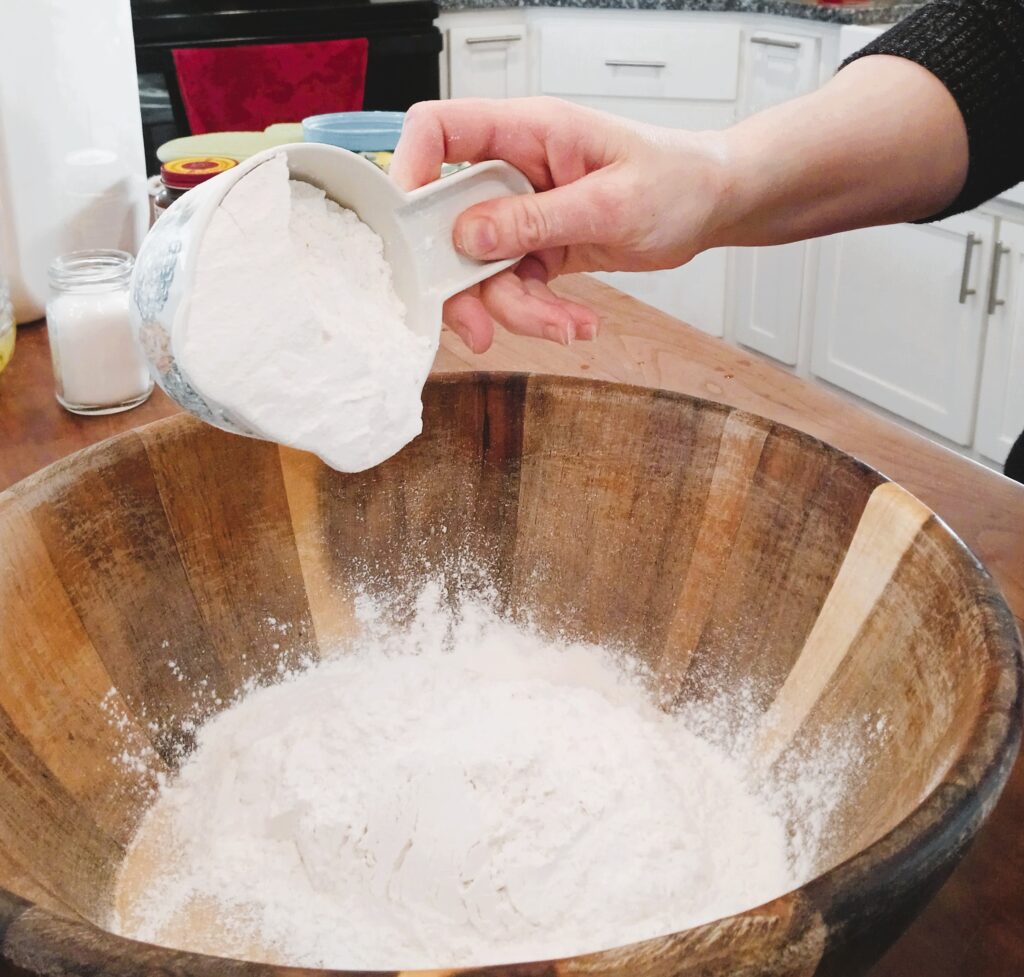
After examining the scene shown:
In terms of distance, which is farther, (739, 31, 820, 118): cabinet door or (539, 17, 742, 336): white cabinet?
(539, 17, 742, 336): white cabinet

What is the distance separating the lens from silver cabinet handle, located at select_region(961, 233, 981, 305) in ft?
6.05

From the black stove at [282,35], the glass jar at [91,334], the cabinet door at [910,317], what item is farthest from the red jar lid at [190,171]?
the cabinet door at [910,317]

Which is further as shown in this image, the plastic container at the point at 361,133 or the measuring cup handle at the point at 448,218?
the plastic container at the point at 361,133

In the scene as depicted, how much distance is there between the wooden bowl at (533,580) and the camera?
487 mm

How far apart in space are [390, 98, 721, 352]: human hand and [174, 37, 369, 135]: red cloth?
1.55 m

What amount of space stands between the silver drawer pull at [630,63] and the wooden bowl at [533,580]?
6.41 feet

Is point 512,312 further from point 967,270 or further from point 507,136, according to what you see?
point 967,270

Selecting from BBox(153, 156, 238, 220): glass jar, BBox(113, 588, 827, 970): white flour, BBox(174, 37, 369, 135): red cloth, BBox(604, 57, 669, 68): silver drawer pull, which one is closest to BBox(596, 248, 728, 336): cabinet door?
BBox(604, 57, 669, 68): silver drawer pull

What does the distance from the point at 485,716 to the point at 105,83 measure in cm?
72

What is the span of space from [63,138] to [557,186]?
20.4 inches

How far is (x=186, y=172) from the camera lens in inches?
39.0

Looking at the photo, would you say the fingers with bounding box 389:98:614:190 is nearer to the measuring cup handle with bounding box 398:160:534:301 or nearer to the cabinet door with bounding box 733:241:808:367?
the measuring cup handle with bounding box 398:160:534:301

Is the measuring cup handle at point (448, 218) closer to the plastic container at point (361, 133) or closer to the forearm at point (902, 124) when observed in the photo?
the forearm at point (902, 124)

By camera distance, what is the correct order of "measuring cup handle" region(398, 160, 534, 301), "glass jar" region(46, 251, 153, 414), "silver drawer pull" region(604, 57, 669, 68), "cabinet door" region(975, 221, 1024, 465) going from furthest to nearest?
"silver drawer pull" region(604, 57, 669, 68) → "cabinet door" region(975, 221, 1024, 465) → "glass jar" region(46, 251, 153, 414) → "measuring cup handle" region(398, 160, 534, 301)
